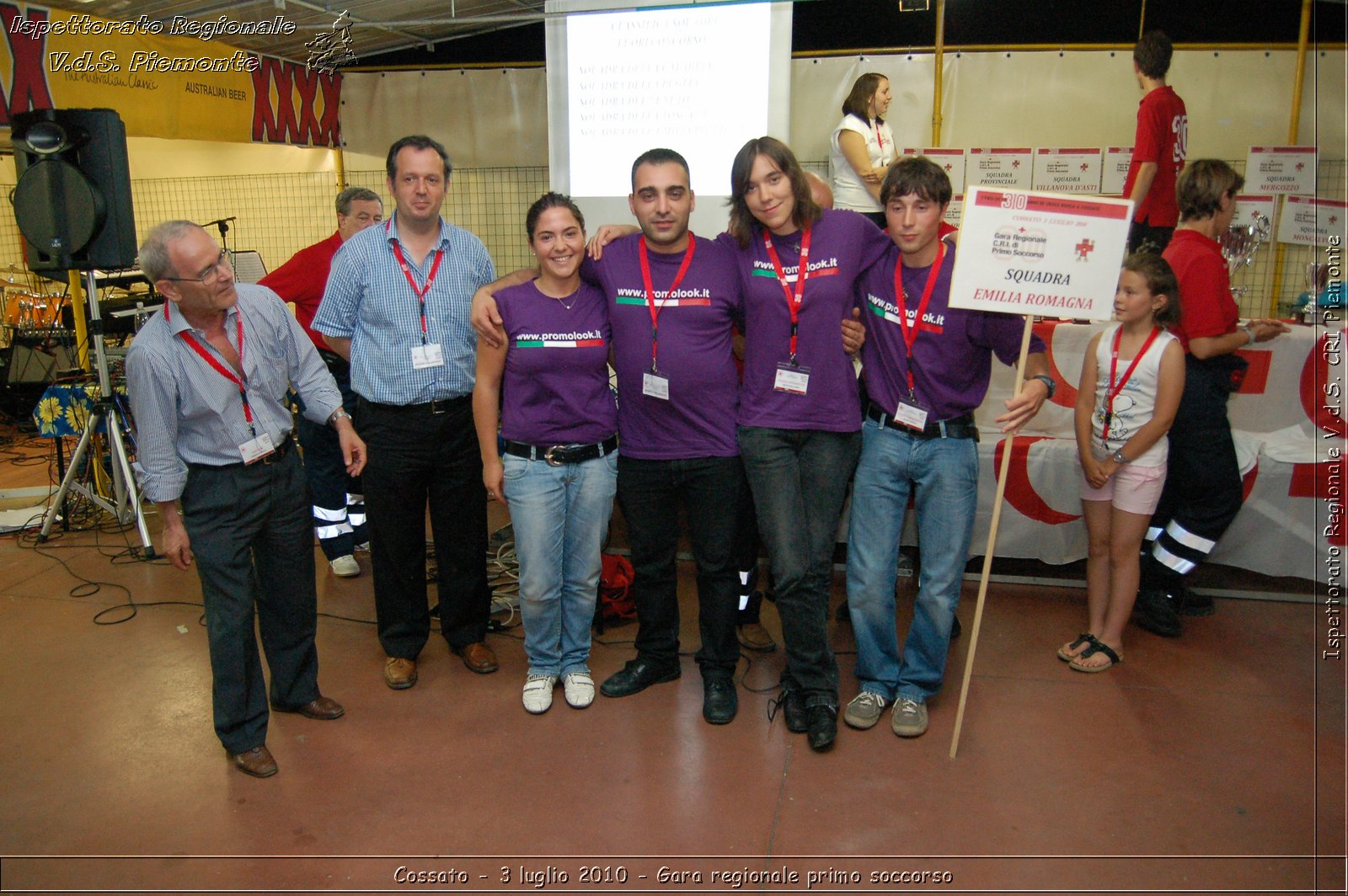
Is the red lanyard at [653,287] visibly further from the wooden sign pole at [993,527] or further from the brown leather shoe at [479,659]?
the brown leather shoe at [479,659]

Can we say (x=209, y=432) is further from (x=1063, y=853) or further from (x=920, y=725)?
(x=1063, y=853)

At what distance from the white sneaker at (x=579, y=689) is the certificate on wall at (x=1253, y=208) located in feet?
15.3

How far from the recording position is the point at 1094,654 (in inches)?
132

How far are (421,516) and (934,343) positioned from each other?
194 centimetres

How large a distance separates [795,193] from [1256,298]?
5997 mm

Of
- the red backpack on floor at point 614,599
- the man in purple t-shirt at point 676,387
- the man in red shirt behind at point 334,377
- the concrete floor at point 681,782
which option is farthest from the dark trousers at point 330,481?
the man in purple t-shirt at point 676,387

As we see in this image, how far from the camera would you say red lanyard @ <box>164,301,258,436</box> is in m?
2.61

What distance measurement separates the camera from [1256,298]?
6.88m

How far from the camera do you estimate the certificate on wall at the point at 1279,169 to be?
5.89 metres

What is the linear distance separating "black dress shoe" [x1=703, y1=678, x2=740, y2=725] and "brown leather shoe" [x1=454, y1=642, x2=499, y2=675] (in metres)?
0.88

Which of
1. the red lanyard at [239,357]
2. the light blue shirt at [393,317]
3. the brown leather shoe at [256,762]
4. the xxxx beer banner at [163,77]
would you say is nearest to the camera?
the red lanyard at [239,357]

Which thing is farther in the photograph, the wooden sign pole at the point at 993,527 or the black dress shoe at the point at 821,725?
the black dress shoe at the point at 821,725

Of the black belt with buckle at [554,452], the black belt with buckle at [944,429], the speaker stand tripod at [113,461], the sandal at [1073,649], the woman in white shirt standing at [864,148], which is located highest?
the woman in white shirt standing at [864,148]

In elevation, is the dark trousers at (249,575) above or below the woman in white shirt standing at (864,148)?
below
